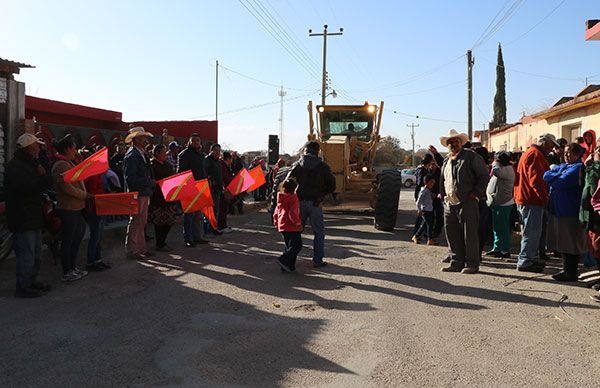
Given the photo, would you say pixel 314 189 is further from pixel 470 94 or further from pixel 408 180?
pixel 408 180

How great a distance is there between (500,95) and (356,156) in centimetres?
4696

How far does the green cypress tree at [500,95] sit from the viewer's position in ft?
A: 184

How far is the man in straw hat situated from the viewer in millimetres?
7203

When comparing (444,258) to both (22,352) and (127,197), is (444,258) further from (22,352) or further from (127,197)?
(22,352)

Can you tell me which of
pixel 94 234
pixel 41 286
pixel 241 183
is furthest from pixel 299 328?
pixel 241 183

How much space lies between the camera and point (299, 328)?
482cm

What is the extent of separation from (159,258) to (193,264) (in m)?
0.71

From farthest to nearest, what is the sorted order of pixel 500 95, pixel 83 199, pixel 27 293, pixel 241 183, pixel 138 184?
pixel 500 95 → pixel 241 183 → pixel 138 184 → pixel 83 199 → pixel 27 293

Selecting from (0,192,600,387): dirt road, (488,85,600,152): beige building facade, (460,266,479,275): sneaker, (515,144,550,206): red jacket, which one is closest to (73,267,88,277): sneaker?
(0,192,600,387): dirt road

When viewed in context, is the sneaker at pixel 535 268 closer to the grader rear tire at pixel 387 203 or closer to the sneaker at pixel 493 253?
the sneaker at pixel 493 253

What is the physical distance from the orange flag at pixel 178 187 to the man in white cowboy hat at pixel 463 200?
402 centimetres

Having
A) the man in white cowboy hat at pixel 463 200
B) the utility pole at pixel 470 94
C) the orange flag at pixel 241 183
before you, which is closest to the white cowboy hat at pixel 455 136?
the man in white cowboy hat at pixel 463 200

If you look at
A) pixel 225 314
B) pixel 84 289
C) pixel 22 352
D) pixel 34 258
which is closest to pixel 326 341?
pixel 225 314

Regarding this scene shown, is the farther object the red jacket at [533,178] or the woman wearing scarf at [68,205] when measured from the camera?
the red jacket at [533,178]
